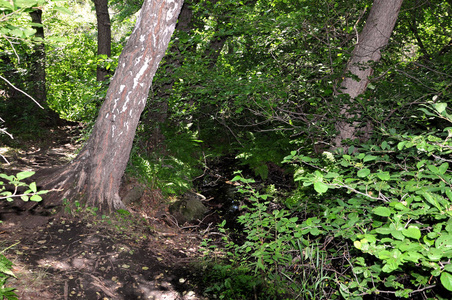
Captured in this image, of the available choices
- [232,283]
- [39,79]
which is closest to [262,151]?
[232,283]

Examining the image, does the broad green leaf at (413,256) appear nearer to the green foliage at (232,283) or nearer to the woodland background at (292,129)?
the woodland background at (292,129)

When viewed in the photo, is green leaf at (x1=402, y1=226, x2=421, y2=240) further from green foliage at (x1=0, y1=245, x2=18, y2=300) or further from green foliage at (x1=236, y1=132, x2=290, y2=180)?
green foliage at (x1=236, y1=132, x2=290, y2=180)

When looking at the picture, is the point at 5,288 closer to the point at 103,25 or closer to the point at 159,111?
the point at 159,111

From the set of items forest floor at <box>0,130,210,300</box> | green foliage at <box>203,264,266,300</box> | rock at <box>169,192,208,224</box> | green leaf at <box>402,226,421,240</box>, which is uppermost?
green leaf at <box>402,226,421,240</box>

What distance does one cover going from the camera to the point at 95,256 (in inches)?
157

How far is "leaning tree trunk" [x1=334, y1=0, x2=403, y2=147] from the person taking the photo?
16.8 feet

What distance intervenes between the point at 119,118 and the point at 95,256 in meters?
2.00

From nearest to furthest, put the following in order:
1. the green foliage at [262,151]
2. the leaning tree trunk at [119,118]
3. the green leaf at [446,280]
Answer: the green leaf at [446,280] < the leaning tree trunk at [119,118] < the green foliage at [262,151]

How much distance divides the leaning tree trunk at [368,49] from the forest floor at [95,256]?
11.0 ft

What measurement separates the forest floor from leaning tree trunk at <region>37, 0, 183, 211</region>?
0.34 m

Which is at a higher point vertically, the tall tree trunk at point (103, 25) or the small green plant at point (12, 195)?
the tall tree trunk at point (103, 25)

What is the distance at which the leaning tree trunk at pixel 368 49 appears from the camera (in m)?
5.11

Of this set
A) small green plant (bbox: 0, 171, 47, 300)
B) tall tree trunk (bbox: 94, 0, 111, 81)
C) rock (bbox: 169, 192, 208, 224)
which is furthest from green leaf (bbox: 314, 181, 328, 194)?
tall tree trunk (bbox: 94, 0, 111, 81)

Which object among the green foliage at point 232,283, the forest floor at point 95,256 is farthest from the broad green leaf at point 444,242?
the forest floor at point 95,256
